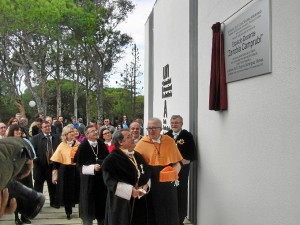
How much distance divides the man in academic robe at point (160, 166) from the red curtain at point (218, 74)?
2.66ft

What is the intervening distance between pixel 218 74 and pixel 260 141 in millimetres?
1484

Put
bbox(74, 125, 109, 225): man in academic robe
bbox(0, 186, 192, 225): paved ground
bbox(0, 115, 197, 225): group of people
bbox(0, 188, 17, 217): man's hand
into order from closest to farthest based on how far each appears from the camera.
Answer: bbox(0, 188, 17, 217): man's hand, bbox(0, 115, 197, 225): group of people, bbox(74, 125, 109, 225): man in academic robe, bbox(0, 186, 192, 225): paved ground

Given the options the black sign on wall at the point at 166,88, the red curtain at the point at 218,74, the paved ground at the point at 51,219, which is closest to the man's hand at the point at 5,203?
the red curtain at the point at 218,74

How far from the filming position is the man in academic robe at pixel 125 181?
15.0 ft

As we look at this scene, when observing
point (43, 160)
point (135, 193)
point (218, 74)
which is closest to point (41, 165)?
point (43, 160)

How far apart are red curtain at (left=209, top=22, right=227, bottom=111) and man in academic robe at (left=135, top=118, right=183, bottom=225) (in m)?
0.81

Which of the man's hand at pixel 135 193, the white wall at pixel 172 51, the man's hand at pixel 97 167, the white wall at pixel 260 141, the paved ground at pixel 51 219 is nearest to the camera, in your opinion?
the white wall at pixel 260 141

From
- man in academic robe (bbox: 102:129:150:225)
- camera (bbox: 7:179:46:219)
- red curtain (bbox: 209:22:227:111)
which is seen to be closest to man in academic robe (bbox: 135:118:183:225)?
man in academic robe (bbox: 102:129:150:225)

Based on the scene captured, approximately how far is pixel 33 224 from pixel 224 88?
4293 mm

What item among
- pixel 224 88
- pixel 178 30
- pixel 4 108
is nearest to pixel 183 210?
pixel 224 88

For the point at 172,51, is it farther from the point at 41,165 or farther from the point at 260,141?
the point at 260,141

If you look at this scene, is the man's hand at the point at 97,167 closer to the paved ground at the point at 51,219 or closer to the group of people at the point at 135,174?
the group of people at the point at 135,174

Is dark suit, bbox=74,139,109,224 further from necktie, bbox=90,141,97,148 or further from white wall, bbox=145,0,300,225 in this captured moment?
white wall, bbox=145,0,300,225

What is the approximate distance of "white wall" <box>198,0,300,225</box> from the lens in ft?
10.8
